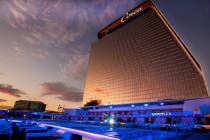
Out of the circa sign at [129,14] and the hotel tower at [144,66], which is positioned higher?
the circa sign at [129,14]

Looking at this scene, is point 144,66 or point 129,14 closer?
point 144,66

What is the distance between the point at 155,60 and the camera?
108 metres

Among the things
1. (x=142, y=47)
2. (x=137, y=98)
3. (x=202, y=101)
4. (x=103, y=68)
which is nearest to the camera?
(x=202, y=101)

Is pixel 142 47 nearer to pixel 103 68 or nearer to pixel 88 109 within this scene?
pixel 103 68

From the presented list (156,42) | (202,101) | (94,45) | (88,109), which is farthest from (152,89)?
(94,45)

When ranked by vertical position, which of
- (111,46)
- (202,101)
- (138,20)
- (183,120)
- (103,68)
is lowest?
(183,120)

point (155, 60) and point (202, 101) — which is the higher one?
point (155, 60)

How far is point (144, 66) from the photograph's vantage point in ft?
375

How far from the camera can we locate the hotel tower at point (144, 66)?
9069 centimetres

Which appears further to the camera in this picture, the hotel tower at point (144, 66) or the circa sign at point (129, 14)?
the circa sign at point (129, 14)

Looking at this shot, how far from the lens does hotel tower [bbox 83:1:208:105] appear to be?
90688 millimetres

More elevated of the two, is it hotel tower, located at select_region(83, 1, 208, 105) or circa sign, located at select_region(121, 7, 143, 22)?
circa sign, located at select_region(121, 7, 143, 22)

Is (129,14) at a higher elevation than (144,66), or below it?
higher

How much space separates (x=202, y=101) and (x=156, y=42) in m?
57.5
